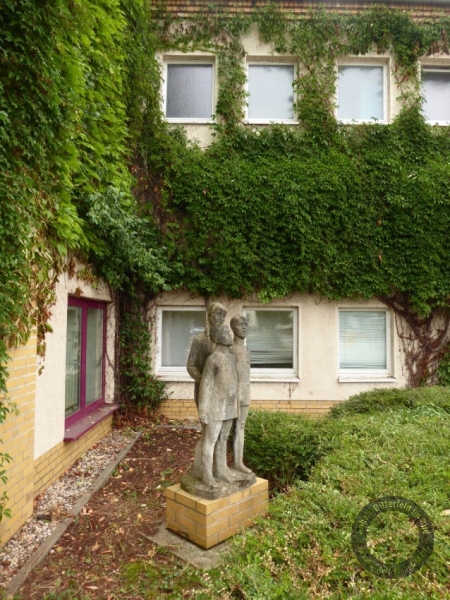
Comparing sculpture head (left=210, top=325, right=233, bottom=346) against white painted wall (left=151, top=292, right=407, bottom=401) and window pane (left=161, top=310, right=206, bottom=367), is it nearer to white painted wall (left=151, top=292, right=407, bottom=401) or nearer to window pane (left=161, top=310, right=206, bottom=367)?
white painted wall (left=151, top=292, right=407, bottom=401)

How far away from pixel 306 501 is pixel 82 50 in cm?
600

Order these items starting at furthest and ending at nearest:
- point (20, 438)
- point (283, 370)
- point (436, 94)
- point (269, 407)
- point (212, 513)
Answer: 1. point (436, 94)
2. point (283, 370)
3. point (269, 407)
4. point (20, 438)
5. point (212, 513)

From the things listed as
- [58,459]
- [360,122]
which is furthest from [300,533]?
[360,122]

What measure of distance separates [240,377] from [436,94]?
30.0ft

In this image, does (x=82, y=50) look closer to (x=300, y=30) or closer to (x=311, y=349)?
(x=300, y=30)

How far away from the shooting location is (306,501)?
3297 mm

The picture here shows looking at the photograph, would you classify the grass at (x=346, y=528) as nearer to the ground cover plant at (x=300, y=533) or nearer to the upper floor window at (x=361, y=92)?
the ground cover plant at (x=300, y=533)

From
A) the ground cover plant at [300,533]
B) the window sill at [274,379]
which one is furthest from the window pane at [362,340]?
the ground cover plant at [300,533]

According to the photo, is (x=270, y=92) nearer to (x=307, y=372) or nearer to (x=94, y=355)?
(x=307, y=372)

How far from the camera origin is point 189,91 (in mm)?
8828

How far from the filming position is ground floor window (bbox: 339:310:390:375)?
8.41 meters

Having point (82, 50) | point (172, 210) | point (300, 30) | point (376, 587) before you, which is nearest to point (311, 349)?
point (172, 210)

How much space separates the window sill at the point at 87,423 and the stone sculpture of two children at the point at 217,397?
2182 mm

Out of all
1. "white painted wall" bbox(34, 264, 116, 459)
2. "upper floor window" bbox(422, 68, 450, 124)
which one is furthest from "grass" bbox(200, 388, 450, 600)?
A: "upper floor window" bbox(422, 68, 450, 124)
